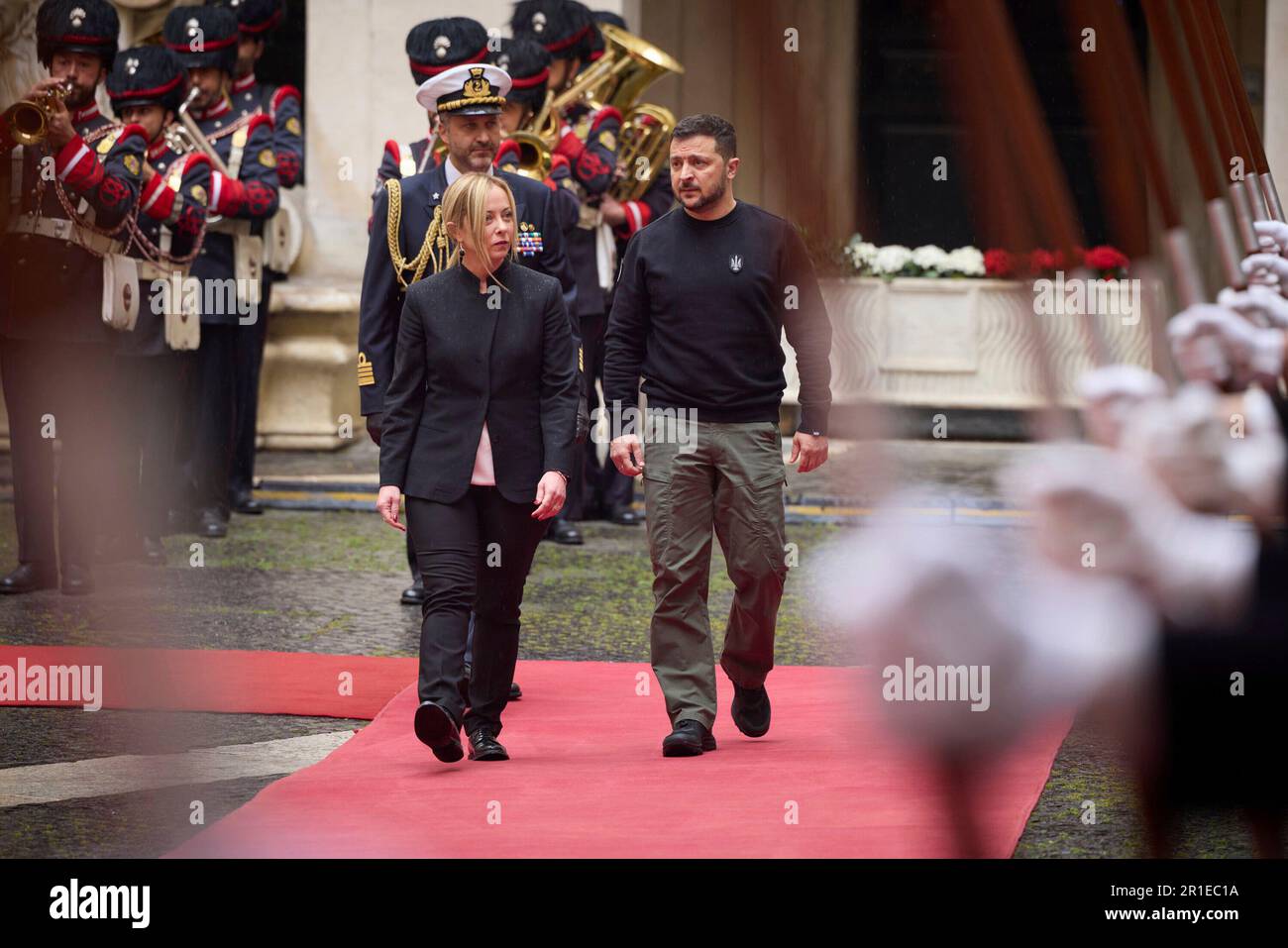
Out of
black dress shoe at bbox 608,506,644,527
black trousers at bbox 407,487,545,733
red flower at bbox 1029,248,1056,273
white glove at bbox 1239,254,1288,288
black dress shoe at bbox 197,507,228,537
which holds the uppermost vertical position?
red flower at bbox 1029,248,1056,273

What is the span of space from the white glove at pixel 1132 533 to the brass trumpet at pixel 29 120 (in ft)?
20.1

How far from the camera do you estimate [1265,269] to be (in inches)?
117

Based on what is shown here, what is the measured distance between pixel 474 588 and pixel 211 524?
192 inches

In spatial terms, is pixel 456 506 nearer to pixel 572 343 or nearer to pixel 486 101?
pixel 572 343

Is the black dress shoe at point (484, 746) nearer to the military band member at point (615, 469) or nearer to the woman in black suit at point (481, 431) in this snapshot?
the woman in black suit at point (481, 431)

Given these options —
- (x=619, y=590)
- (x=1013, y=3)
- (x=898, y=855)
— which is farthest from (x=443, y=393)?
(x=1013, y=3)

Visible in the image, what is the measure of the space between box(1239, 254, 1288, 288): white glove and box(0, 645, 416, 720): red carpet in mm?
3613

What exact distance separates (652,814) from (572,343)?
144 centimetres

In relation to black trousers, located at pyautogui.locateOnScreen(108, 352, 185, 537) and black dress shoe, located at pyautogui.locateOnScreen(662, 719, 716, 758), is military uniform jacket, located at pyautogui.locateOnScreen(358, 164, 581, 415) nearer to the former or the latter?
black dress shoe, located at pyautogui.locateOnScreen(662, 719, 716, 758)

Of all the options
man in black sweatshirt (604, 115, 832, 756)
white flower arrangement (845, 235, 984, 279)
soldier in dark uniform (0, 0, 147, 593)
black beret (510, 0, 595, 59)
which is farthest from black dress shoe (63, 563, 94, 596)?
white flower arrangement (845, 235, 984, 279)

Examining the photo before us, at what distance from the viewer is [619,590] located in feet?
27.9

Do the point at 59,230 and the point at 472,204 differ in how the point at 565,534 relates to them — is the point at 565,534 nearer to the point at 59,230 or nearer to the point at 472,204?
the point at 59,230

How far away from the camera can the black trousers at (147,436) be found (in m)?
9.04

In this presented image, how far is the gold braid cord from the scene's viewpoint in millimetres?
6377
